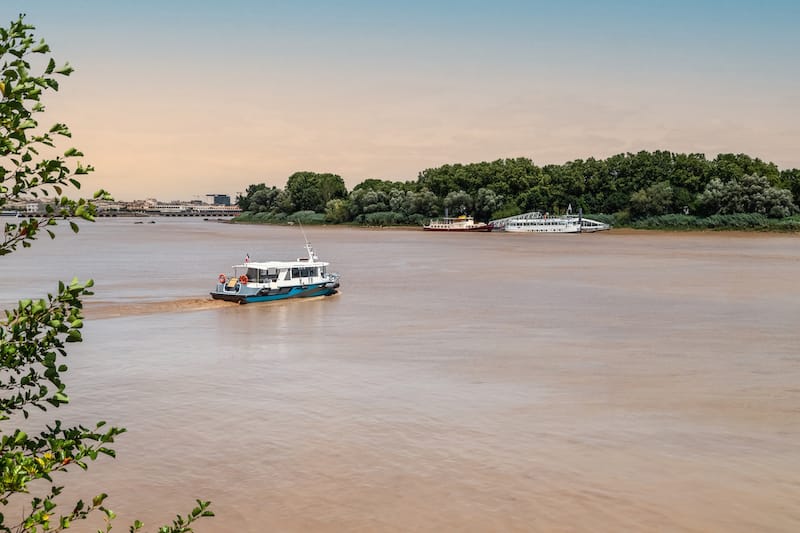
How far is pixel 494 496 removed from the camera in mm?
17406

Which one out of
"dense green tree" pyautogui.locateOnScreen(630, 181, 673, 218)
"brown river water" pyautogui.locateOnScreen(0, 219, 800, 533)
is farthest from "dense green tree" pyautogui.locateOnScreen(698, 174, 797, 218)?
"brown river water" pyautogui.locateOnScreen(0, 219, 800, 533)

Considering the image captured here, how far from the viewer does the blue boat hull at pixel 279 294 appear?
50.8 meters

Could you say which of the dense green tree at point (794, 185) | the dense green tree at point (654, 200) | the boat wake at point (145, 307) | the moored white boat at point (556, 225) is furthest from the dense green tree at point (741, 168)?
the boat wake at point (145, 307)

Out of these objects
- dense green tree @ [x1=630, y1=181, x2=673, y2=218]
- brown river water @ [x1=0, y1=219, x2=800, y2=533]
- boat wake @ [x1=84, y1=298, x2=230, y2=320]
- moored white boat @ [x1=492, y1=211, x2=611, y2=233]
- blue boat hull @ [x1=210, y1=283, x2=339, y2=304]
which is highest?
dense green tree @ [x1=630, y1=181, x2=673, y2=218]

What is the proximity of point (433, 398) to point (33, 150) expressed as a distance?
19.7 m

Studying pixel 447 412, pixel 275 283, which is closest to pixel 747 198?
pixel 275 283

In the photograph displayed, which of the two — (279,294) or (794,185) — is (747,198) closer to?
(794,185)

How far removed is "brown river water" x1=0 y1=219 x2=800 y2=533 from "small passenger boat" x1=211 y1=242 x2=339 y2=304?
103cm

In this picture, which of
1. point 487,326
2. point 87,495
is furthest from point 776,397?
point 87,495

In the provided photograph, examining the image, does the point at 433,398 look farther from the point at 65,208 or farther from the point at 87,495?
the point at 65,208

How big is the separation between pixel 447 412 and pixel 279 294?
30.1 metres

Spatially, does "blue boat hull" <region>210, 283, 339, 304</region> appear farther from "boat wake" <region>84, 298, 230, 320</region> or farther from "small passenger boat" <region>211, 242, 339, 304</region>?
"boat wake" <region>84, 298, 230, 320</region>

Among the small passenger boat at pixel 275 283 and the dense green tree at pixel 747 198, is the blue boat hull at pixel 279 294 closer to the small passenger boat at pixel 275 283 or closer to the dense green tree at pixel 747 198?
the small passenger boat at pixel 275 283

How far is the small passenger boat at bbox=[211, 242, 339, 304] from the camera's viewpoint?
5110cm
